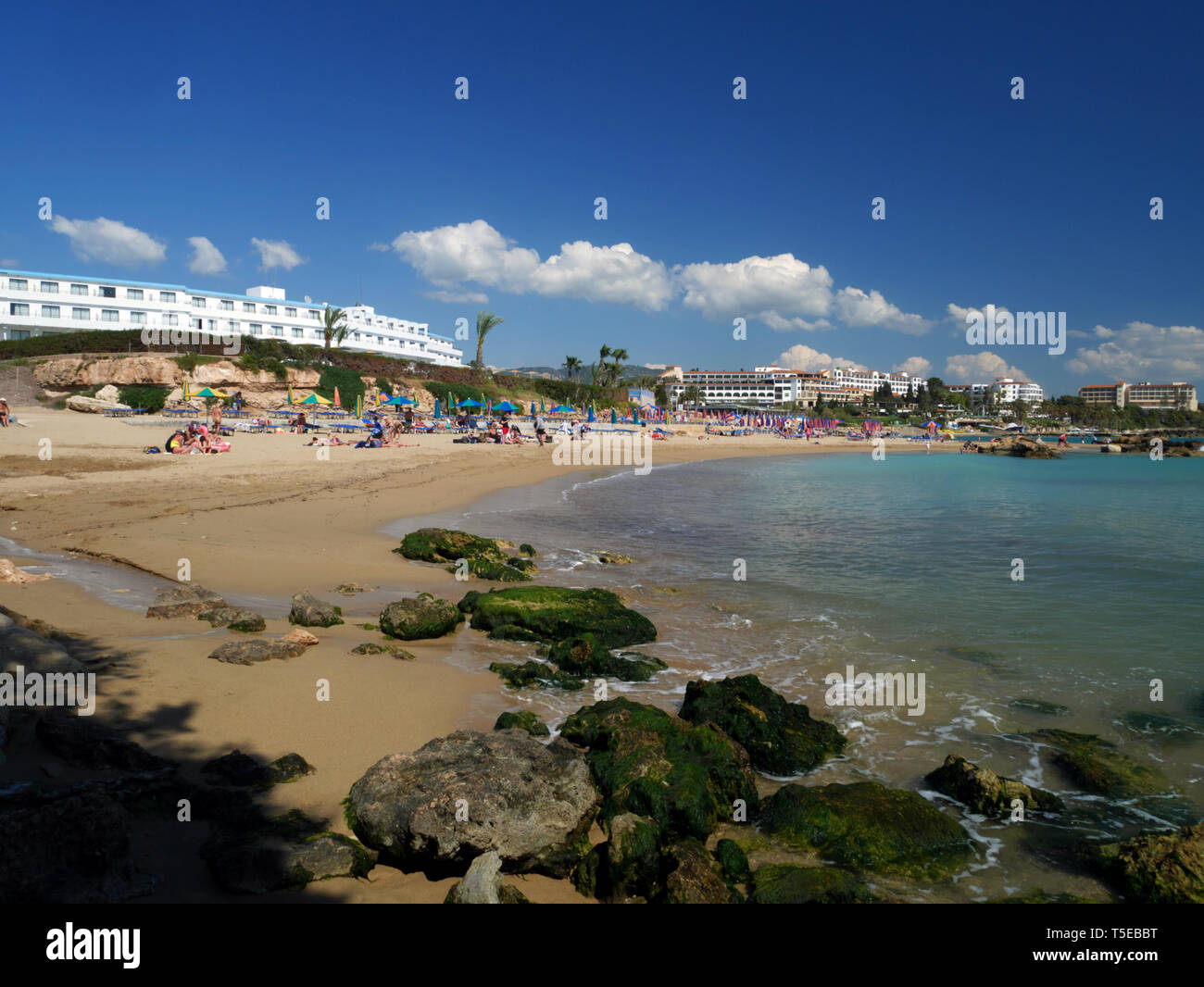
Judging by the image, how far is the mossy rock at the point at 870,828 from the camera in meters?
4.64

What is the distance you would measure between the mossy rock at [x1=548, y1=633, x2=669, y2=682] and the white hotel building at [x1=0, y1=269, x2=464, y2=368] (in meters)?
66.6

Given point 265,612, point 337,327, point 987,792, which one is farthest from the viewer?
point 337,327

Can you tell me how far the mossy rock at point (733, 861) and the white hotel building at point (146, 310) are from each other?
2768 inches

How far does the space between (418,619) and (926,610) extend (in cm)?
849

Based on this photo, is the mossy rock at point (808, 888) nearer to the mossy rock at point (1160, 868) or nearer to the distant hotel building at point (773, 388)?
the mossy rock at point (1160, 868)

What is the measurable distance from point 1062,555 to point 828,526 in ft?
19.7

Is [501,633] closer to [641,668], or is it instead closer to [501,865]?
[641,668]

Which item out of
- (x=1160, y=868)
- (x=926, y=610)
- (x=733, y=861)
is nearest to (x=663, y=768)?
(x=733, y=861)

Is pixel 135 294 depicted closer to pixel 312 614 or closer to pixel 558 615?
pixel 312 614

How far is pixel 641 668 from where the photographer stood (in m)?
7.96

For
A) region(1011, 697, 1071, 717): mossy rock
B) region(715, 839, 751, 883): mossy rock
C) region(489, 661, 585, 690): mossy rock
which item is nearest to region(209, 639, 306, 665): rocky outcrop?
region(489, 661, 585, 690): mossy rock

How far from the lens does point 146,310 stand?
6712cm

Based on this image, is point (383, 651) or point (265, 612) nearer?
point (383, 651)
